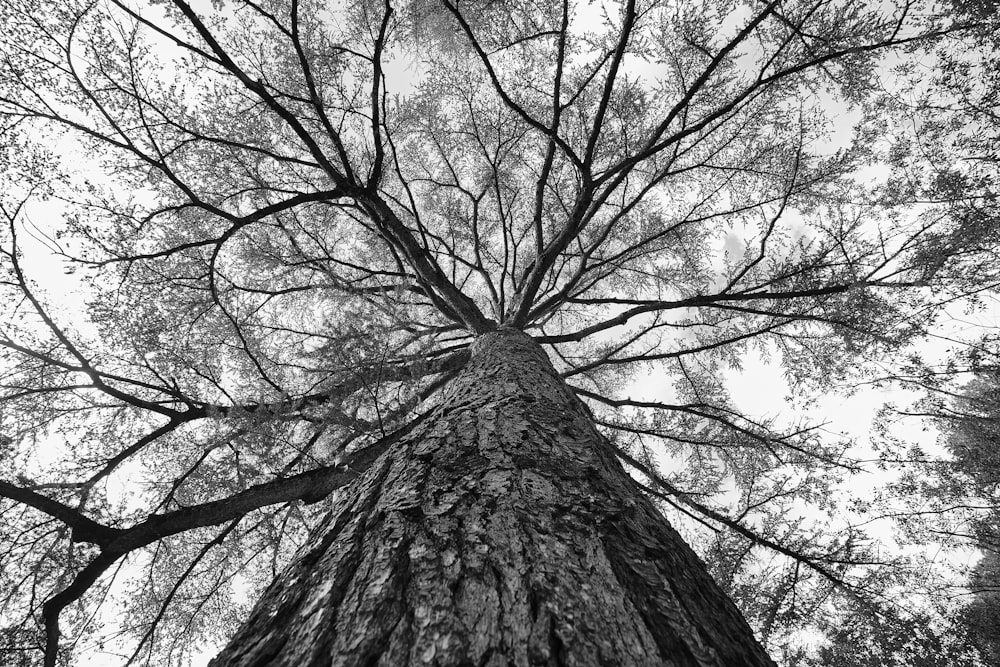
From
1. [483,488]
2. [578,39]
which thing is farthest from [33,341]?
[578,39]

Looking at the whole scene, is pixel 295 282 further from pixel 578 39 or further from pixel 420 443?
pixel 420 443

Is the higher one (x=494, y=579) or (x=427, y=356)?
(x=427, y=356)

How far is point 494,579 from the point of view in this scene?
2.71 feet

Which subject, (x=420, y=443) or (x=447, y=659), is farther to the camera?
(x=420, y=443)

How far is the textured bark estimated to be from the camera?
26.9 inches

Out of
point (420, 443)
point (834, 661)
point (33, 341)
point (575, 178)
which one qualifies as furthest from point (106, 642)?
point (575, 178)

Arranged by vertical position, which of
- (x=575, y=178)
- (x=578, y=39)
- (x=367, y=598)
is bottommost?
(x=367, y=598)

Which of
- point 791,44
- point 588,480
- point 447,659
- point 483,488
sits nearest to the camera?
point 447,659

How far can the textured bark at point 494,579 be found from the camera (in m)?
0.68

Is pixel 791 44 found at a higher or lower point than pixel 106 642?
higher

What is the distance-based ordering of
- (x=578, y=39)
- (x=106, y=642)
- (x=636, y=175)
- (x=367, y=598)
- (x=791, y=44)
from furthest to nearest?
(x=636, y=175) → (x=578, y=39) → (x=791, y=44) → (x=106, y=642) → (x=367, y=598)

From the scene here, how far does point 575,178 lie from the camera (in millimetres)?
7184

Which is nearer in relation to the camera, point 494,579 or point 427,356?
point 494,579

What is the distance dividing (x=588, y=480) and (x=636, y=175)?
6647 mm
